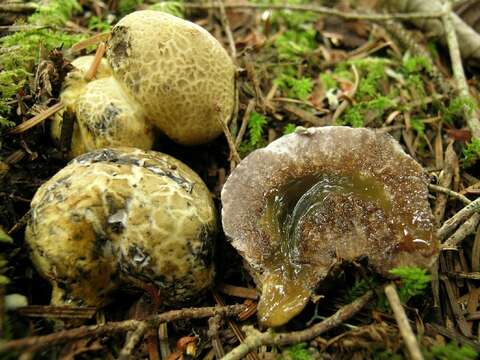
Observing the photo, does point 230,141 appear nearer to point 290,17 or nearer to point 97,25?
point 97,25

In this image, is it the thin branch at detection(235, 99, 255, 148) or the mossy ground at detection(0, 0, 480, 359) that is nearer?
the mossy ground at detection(0, 0, 480, 359)

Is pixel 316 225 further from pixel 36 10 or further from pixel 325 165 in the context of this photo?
pixel 36 10

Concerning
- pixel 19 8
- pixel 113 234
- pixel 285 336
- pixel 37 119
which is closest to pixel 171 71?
pixel 37 119

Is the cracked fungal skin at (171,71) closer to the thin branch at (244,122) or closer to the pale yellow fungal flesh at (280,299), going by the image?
the thin branch at (244,122)

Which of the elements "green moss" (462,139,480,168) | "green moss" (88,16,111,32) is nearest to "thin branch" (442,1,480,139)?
"green moss" (462,139,480,168)

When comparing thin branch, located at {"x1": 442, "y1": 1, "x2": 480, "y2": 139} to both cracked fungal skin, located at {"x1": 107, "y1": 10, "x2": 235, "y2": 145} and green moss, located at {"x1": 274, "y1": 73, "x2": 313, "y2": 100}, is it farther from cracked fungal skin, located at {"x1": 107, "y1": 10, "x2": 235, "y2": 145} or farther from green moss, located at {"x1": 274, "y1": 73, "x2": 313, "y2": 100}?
cracked fungal skin, located at {"x1": 107, "y1": 10, "x2": 235, "y2": 145}

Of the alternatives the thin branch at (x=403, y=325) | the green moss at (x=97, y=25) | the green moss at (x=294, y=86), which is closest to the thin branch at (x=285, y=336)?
the thin branch at (x=403, y=325)
